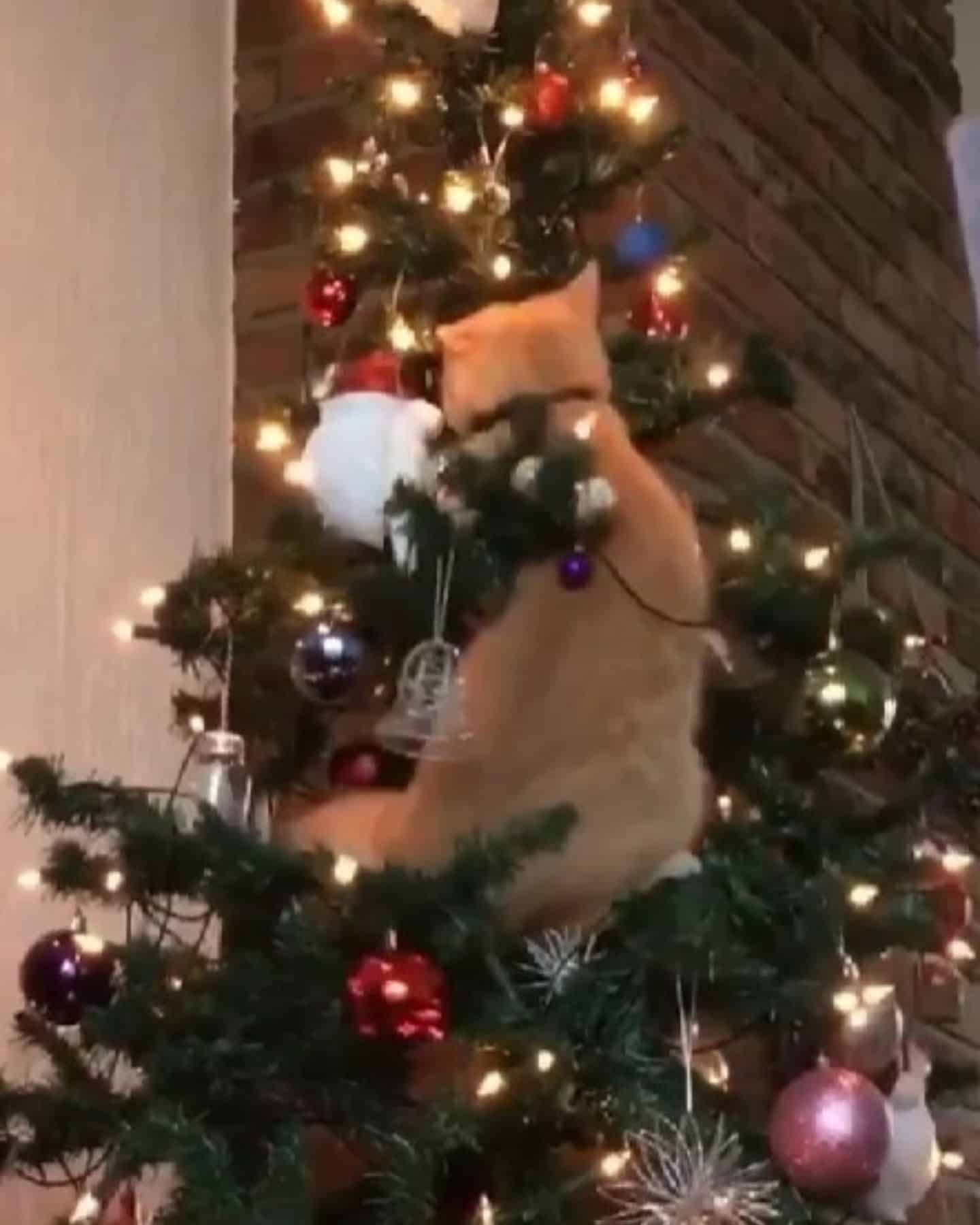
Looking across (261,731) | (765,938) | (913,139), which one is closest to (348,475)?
(261,731)

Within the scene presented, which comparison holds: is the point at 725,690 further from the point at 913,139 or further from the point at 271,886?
the point at 913,139

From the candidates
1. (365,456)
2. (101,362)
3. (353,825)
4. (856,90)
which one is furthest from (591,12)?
(856,90)

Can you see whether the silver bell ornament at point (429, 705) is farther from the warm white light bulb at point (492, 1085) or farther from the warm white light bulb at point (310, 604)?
the warm white light bulb at point (492, 1085)

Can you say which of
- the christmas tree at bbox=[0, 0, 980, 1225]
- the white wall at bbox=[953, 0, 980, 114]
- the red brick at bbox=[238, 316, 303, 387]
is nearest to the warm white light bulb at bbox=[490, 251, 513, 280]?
the christmas tree at bbox=[0, 0, 980, 1225]

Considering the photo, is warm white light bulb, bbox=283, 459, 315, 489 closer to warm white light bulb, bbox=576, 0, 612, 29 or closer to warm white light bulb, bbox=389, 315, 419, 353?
warm white light bulb, bbox=389, 315, 419, 353

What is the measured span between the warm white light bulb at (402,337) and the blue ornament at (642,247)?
162 millimetres

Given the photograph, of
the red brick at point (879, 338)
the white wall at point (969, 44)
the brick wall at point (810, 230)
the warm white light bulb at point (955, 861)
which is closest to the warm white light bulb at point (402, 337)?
the brick wall at point (810, 230)

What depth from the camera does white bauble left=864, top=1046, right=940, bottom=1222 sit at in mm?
1446

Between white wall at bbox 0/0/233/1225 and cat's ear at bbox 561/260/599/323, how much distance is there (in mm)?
535

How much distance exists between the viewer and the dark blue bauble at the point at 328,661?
4.53 feet

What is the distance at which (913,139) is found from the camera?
2.64 metres

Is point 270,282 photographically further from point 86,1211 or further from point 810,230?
point 86,1211

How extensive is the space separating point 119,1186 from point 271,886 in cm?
21

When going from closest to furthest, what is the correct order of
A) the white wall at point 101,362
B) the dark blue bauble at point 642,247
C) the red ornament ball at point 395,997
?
the red ornament ball at point 395,997
the dark blue bauble at point 642,247
the white wall at point 101,362
